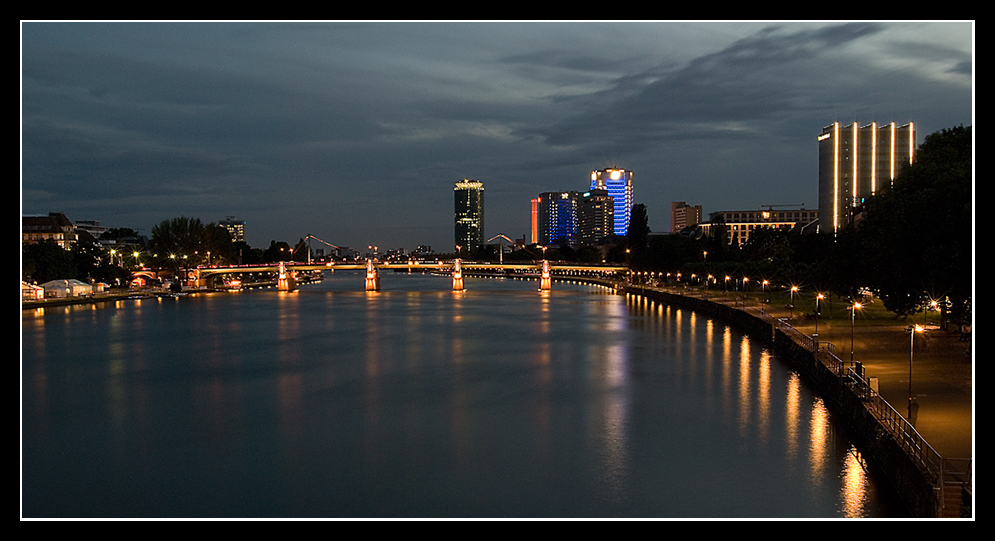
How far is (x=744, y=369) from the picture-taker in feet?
74.6

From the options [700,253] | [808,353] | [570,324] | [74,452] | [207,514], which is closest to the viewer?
[207,514]

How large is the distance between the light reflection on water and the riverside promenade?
1.08m

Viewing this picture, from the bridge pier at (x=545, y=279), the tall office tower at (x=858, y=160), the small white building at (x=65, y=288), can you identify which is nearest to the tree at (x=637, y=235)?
the bridge pier at (x=545, y=279)

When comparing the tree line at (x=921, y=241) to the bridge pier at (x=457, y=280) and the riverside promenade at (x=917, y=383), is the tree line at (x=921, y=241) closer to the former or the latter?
the riverside promenade at (x=917, y=383)

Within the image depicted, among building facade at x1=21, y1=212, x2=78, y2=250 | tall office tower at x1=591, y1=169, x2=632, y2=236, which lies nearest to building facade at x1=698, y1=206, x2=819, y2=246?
tall office tower at x1=591, y1=169, x2=632, y2=236

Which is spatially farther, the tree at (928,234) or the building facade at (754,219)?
the building facade at (754,219)

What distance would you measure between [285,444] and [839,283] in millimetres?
17009

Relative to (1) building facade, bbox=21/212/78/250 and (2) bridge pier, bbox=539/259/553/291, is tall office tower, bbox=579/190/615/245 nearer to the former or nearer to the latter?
(2) bridge pier, bbox=539/259/553/291

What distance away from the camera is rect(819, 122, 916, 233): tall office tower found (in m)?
81.9

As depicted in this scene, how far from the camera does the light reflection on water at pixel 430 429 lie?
11.5 m

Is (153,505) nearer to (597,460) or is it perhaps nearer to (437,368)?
(597,460)

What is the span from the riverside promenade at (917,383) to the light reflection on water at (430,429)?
3.55ft
